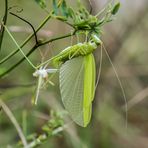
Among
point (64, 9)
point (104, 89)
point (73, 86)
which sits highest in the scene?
point (64, 9)

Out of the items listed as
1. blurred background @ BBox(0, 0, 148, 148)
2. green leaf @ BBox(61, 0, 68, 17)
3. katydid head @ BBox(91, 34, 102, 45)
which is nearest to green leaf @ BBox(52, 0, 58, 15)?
green leaf @ BBox(61, 0, 68, 17)

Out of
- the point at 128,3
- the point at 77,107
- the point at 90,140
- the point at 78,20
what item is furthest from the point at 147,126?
the point at 78,20

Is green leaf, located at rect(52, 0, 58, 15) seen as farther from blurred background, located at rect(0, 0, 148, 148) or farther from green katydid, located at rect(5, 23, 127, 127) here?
blurred background, located at rect(0, 0, 148, 148)

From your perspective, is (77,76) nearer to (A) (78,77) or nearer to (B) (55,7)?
(A) (78,77)

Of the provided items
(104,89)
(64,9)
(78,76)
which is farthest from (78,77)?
(104,89)

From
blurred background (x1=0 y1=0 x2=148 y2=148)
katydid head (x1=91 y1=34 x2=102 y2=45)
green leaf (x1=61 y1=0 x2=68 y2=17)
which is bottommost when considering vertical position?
blurred background (x1=0 y1=0 x2=148 y2=148)

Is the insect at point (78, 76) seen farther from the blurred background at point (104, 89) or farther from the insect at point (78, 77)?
the blurred background at point (104, 89)

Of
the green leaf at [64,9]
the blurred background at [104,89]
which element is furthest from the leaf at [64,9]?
the blurred background at [104,89]

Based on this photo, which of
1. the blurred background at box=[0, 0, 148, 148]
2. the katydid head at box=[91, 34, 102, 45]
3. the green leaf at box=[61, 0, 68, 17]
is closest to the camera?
the green leaf at box=[61, 0, 68, 17]
